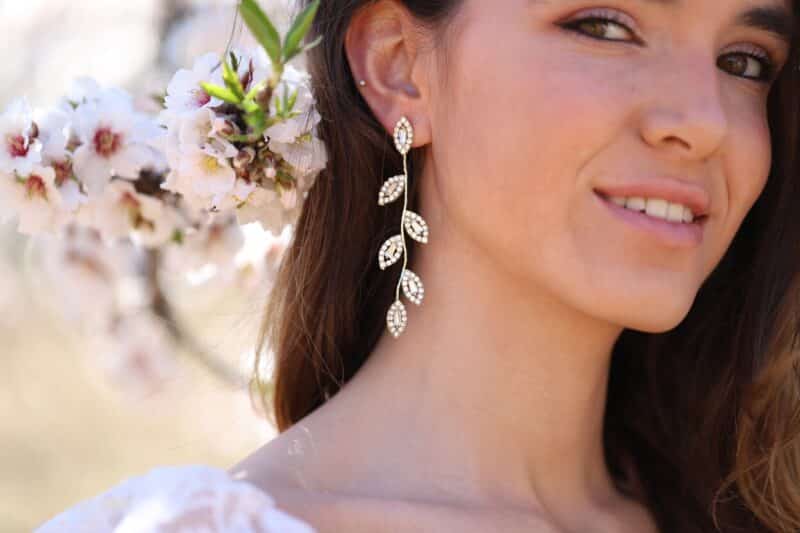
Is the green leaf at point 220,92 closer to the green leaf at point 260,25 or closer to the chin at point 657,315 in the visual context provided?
the green leaf at point 260,25

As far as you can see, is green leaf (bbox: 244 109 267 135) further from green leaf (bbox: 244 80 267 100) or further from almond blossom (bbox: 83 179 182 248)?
almond blossom (bbox: 83 179 182 248)

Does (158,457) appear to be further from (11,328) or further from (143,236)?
(143,236)

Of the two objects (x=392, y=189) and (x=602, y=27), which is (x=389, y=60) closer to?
(x=392, y=189)

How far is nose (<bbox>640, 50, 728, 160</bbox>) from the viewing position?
268 cm

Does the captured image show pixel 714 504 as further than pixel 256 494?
Yes

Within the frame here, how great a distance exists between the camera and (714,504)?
311cm

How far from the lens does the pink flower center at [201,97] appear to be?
9.00 ft

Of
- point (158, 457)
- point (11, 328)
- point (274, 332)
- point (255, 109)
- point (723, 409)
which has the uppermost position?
point (255, 109)

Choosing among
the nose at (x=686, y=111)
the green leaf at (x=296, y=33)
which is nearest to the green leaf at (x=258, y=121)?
the green leaf at (x=296, y=33)

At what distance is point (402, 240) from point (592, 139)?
0.44 metres

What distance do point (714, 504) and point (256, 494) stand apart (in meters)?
1.03

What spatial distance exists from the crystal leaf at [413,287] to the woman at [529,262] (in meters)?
0.02

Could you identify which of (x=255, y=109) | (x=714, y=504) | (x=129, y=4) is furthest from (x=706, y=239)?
(x=129, y=4)

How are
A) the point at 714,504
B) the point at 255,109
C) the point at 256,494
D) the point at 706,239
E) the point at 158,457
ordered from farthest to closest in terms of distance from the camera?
the point at 158,457, the point at 714,504, the point at 706,239, the point at 255,109, the point at 256,494
